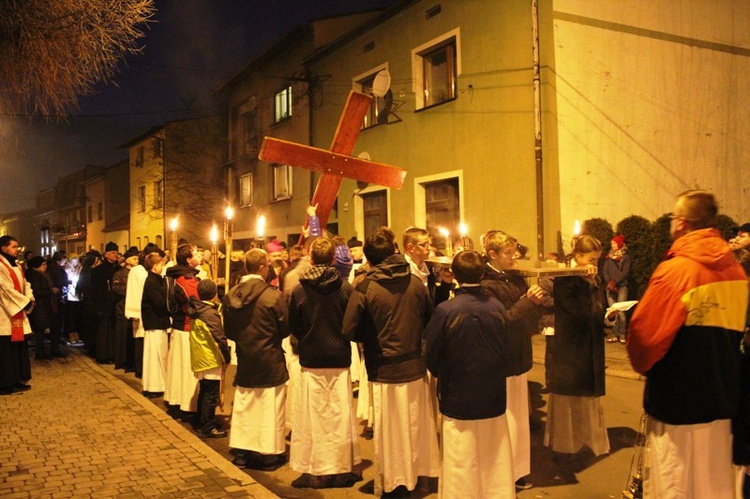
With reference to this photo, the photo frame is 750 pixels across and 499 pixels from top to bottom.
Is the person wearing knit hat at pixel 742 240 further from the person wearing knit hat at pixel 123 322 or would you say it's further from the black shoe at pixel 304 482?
the person wearing knit hat at pixel 123 322

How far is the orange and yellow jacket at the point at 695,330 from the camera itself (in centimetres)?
337

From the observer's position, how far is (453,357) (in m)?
4.11

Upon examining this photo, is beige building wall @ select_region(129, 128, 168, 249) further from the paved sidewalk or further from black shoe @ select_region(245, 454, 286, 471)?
black shoe @ select_region(245, 454, 286, 471)

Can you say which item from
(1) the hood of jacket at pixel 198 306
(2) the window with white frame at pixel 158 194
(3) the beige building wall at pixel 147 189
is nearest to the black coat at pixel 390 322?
(1) the hood of jacket at pixel 198 306

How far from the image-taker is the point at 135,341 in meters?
10.1

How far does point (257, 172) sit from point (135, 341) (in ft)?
57.3

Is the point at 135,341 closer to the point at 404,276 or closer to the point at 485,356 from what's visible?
the point at 404,276

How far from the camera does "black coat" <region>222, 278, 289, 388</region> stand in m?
5.63

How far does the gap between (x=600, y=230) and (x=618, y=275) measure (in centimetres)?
129

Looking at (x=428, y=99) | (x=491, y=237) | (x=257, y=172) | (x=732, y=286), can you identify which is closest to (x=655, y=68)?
(x=428, y=99)

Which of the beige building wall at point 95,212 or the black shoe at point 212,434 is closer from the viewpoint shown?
the black shoe at point 212,434

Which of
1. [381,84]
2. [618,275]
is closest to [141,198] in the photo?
[381,84]

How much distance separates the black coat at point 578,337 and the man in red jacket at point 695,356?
71.3 inches

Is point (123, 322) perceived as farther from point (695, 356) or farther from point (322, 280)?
point (695, 356)
